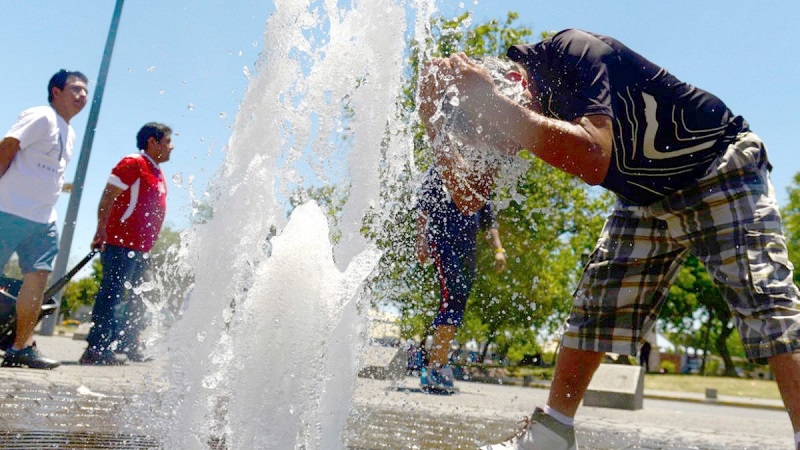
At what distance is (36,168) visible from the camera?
502 centimetres

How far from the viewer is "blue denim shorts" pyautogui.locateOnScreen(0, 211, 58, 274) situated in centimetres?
480

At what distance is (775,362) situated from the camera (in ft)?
7.30

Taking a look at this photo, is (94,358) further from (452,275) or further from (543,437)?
(543,437)

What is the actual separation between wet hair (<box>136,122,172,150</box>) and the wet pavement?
1983 mm

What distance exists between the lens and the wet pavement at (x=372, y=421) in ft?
9.43

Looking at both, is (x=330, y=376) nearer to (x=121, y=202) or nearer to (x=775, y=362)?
(x=775, y=362)

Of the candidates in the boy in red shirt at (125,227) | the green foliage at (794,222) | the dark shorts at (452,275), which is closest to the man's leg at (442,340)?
the dark shorts at (452,275)

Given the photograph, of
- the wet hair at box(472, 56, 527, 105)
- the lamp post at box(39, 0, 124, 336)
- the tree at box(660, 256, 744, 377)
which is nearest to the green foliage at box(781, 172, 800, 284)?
the tree at box(660, 256, 744, 377)

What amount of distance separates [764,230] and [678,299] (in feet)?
169

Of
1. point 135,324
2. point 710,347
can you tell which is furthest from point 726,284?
point 710,347

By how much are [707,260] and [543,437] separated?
0.87m

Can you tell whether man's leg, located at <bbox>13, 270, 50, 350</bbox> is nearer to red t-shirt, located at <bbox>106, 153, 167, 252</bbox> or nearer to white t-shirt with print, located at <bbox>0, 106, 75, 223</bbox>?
white t-shirt with print, located at <bbox>0, 106, 75, 223</bbox>

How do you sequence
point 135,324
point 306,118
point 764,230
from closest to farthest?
point 764,230
point 306,118
point 135,324

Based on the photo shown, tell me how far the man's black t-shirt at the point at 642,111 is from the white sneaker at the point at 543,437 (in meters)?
0.91
